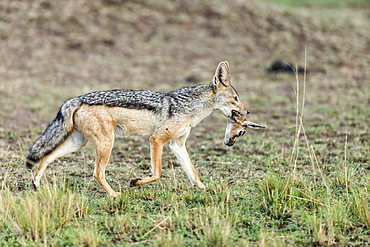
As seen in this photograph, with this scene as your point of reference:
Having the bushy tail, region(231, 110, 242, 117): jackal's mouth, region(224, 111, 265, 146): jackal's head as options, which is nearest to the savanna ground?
the bushy tail

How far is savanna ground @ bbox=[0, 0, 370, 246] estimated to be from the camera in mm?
4836

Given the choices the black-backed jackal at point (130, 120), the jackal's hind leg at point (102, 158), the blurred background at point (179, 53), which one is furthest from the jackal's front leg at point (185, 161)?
the blurred background at point (179, 53)

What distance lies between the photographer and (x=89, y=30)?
18672mm

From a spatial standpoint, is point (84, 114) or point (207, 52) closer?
point (84, 114)

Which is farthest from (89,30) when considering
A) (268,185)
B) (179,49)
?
(268,185)

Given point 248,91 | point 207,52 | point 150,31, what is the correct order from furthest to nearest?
point 150,31, point 207,52, point 248,91

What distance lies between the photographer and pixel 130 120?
618cm

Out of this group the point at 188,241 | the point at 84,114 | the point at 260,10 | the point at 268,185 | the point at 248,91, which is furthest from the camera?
the point at 260,10

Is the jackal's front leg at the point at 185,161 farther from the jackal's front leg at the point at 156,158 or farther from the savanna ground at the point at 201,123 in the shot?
the jackal's front leg at the point at 156,158

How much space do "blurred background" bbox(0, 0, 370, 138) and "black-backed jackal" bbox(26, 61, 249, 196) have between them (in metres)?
4.41

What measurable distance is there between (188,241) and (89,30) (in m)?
15.4

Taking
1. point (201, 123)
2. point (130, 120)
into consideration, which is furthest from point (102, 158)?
point (201, 123)

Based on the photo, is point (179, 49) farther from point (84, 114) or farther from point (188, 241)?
point (188, 241)

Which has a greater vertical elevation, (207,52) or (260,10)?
(260,10)
